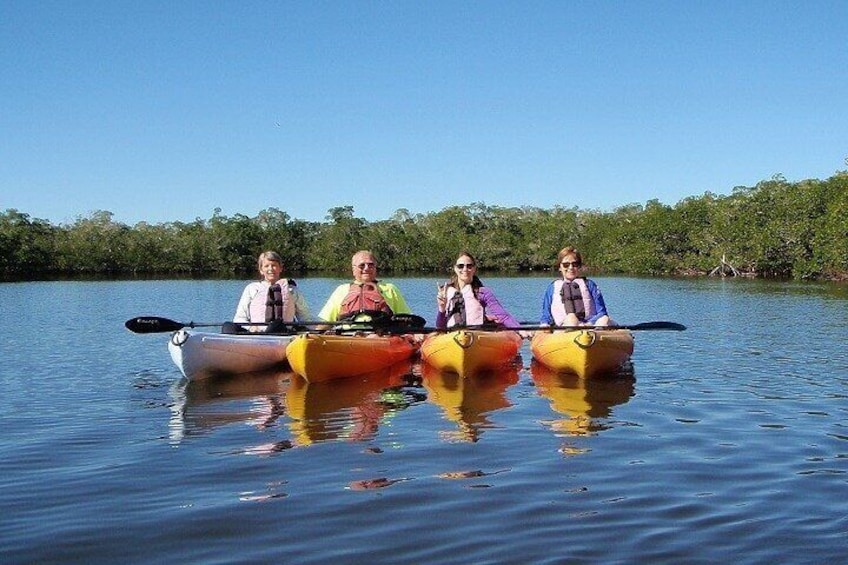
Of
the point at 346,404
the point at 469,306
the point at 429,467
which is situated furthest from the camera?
the point at 469,306

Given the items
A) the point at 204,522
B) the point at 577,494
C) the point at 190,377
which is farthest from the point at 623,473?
the point at 190,377

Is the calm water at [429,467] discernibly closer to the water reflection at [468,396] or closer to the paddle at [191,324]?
the water reflection at [468,396]

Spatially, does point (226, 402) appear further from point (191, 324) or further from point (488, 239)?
point (488, 239)

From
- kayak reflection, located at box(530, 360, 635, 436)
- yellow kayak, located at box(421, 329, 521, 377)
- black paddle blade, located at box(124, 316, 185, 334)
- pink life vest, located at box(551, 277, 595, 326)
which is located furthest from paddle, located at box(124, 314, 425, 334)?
pink life vest, located at box(551, 277, 595, 326)

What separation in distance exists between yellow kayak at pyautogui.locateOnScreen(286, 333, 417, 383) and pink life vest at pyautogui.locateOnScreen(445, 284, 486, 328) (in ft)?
3.16

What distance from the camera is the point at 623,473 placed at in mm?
5445

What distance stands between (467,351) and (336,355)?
1.50m

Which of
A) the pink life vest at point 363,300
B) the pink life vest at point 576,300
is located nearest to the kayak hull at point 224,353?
the pink life vest at point 363,300

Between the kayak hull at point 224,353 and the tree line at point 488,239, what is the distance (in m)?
39.8

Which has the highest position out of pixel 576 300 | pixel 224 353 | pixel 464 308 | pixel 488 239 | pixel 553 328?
pixel 488 239

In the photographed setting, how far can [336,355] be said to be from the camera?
9.55m

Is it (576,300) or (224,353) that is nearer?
(224,353)

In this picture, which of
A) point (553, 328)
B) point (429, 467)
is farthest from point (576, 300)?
point (429, 467)

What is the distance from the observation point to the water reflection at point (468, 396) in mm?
7009
